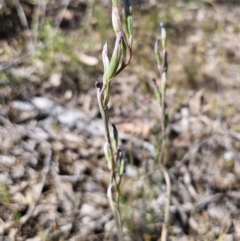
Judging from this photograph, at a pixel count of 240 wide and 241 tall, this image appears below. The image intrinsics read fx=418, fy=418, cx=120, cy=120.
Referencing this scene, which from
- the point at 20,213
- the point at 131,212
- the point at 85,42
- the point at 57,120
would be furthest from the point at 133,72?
the point at 20,213

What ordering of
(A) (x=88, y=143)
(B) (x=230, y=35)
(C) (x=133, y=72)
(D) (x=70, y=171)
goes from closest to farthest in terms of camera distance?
(D) (x=70, y=171), (A) (x=88, y=143), (C) (x=133, y=72), (B) (x=230, y=35)

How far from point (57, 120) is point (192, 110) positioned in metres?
0.66

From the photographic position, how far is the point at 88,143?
69.6 inches

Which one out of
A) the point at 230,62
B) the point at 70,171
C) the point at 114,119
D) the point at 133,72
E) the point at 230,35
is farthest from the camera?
the point at 230,35

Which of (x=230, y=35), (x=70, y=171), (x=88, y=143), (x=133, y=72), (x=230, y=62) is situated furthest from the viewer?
(x=230, y=35)

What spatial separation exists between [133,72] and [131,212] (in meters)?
0.89

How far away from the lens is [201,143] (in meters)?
1.84

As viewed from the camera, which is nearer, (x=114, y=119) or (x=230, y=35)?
(x=114, y=119)

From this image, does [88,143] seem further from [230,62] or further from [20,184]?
[230,62]

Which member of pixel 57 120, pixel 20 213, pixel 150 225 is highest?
pixel 57 120

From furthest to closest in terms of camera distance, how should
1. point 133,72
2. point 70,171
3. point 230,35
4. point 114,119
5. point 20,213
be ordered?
1. point 230,35
2. point 133,72
3. point 114,119
4. point 70,171
5. point 20,213

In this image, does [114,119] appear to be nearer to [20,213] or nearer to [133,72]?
[133,72]

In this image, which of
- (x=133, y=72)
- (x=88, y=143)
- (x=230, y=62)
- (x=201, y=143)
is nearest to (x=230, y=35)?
(x=230, y=62)

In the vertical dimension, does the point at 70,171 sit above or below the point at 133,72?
below
